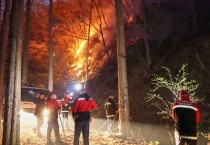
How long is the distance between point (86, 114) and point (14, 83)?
8.59 feet

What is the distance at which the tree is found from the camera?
8.16 meters

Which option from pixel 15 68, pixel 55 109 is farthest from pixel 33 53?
pixel 15 68

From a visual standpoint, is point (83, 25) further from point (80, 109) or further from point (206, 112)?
point (80, 109)

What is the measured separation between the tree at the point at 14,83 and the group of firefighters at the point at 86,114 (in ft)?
6.55

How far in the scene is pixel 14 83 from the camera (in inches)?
331

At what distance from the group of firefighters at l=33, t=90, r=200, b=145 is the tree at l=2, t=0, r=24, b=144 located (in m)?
2.00

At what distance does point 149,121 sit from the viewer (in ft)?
57.4

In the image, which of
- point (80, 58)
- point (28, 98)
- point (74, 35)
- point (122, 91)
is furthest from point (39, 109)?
point (80, 58)

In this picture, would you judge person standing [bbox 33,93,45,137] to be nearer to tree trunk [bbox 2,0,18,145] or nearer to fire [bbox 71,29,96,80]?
tree trunk [bbox 2,0,18,145]

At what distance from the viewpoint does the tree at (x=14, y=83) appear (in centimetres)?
816

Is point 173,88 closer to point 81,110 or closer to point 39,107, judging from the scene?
point 81,110

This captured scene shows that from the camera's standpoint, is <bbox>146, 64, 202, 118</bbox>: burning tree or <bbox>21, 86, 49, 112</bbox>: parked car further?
<bbox>21, 86, 49, 112</bbox>: parked car

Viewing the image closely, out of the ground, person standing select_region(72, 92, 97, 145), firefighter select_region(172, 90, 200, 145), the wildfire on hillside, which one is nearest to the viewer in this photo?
firefighter select_region(172, 90, 200, 145)

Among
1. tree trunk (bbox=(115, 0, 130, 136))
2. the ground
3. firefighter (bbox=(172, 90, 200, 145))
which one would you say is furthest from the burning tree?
firefighter (bbox=(172, 90, 200, 145))
